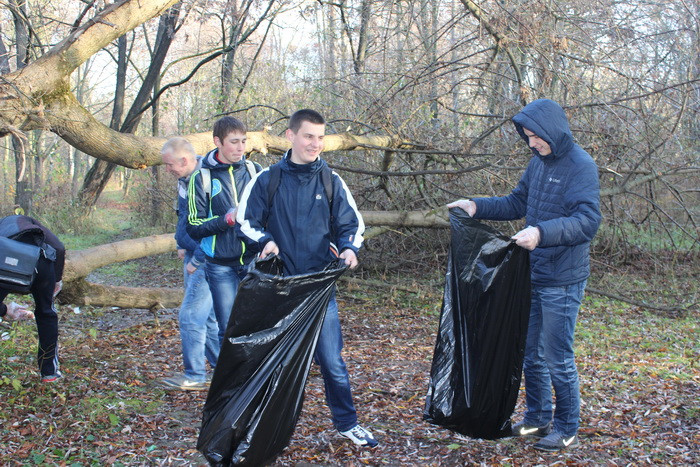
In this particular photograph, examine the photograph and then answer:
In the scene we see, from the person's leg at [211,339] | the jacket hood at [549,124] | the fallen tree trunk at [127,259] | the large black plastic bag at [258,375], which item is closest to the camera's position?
the large black plastic bag at [258,375]

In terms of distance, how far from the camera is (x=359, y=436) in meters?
3.26

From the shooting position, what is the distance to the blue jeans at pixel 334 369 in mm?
3162

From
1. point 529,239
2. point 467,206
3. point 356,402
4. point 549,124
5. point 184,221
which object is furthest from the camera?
point 184,221

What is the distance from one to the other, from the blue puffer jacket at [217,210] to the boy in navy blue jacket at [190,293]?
23cm

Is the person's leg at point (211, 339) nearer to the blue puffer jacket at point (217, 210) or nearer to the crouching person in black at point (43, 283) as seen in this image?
the blue puffer jacket at point (217, 210)

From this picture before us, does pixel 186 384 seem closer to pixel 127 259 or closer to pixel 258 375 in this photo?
pixel 258 375

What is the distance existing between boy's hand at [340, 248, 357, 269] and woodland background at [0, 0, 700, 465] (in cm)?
97

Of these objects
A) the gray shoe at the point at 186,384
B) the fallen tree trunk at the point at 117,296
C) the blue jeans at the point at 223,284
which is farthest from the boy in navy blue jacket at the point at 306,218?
the fallen tree trunk at the point at 117,296

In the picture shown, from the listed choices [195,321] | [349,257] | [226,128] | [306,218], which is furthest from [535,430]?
[226,128]

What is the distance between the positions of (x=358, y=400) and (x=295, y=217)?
1.54 meters

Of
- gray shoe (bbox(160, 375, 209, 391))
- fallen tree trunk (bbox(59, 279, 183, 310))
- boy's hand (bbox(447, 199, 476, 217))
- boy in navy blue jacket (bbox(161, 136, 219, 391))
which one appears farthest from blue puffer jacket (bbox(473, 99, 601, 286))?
fallen tree trunk (bbox(59, 279, 183, 310))

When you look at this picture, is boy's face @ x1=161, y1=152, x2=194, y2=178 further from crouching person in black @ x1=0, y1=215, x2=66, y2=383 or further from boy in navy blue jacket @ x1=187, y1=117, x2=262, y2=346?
crouching person in black @ x1=0, y1=215, x2=66, y2=383

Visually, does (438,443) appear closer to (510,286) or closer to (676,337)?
(510,286)

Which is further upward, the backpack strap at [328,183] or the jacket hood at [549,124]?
the jacket hood at [549,124]
